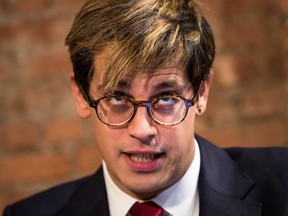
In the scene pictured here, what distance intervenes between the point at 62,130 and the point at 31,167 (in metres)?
0.18

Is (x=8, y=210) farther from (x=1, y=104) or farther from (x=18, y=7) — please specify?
(x=18, y=7)

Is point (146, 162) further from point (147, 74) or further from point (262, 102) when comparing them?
point (262, 102)

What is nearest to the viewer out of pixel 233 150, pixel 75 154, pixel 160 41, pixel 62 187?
pixel 160 41

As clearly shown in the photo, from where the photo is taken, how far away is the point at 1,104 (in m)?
2.04

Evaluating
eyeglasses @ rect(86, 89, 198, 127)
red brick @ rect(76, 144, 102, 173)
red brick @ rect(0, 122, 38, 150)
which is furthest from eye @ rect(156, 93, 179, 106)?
red brick @ rect(0, 122, 38, 150)

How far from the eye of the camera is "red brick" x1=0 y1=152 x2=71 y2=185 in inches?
78.7

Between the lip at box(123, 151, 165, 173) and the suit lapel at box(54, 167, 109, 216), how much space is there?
0.24m

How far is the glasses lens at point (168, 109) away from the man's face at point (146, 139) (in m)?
0.01

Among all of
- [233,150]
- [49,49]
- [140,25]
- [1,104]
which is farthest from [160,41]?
[1,104]

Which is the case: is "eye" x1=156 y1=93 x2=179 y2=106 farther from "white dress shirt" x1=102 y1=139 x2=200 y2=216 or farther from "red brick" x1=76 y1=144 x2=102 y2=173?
"red brick" x1=76 y1=144 x2=102 y2=173

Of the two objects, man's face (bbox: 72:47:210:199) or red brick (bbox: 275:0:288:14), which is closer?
man's face (bbox: 72:47:210:199)

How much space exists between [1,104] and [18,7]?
35cm

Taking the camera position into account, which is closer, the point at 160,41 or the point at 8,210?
the point at 160,41

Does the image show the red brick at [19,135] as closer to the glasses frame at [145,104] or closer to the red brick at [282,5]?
the glasses frame at [145,104]
